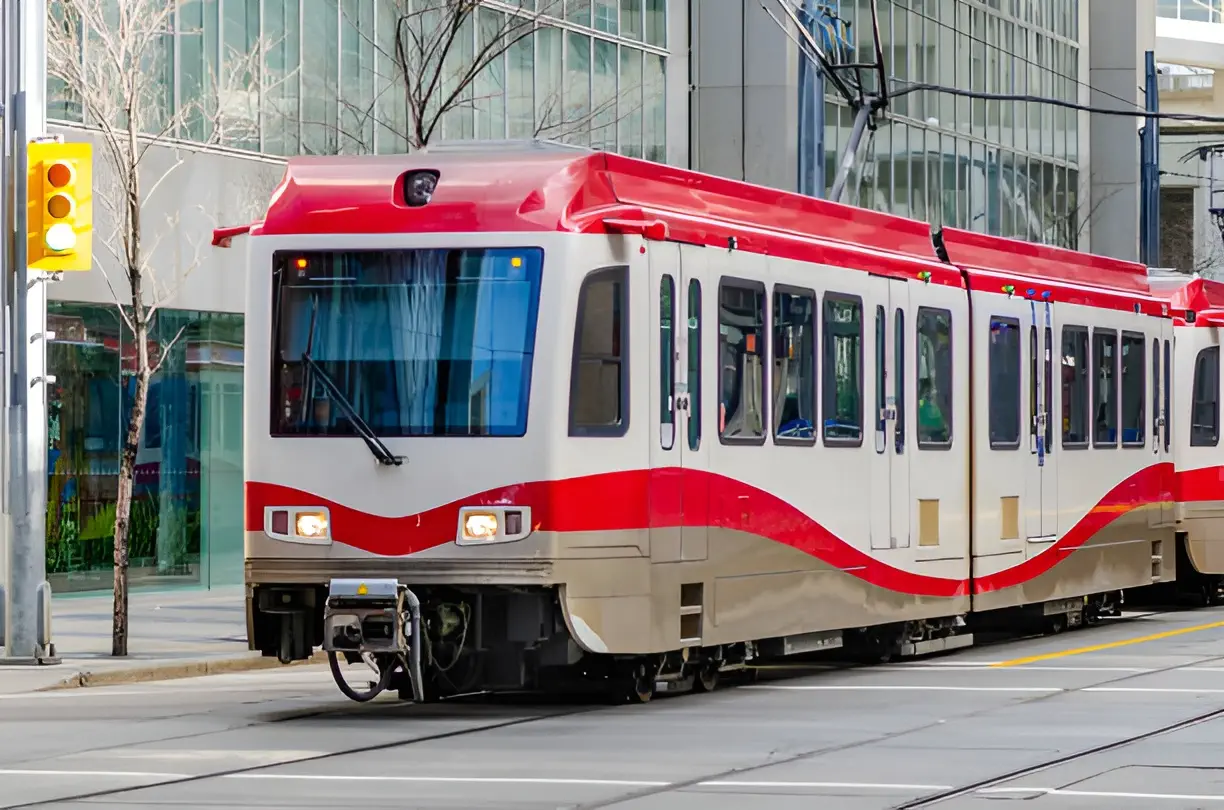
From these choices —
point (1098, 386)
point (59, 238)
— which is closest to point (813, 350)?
point (59, 238)

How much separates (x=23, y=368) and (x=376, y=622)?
689 cm

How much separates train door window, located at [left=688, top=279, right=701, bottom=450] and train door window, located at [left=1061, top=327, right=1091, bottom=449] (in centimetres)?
730

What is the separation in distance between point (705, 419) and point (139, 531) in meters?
15.1

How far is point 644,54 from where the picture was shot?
133 ft

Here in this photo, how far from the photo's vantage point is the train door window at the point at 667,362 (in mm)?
15172

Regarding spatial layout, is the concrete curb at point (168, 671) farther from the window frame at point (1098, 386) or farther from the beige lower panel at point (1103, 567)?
the window frame at point (1098, 386)

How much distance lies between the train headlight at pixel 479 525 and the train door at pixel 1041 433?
824 centimetres

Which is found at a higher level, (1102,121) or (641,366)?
(1102,121)

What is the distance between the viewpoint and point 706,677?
652 inches

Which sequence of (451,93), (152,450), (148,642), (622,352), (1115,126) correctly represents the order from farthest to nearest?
(1115,126) → (152,450) → (451,93) → (148,642) → (622,352)

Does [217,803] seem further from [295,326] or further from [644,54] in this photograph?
[644,54]

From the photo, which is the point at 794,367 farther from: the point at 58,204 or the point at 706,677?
the point at 58,204

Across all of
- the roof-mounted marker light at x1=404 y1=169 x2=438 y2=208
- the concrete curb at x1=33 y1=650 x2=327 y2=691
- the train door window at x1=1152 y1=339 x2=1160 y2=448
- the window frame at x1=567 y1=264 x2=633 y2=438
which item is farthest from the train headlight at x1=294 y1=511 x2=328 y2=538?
the train door window at x1=1152 y1=339 x2=1160 y2=448

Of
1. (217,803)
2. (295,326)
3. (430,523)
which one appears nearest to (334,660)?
(430,523)
